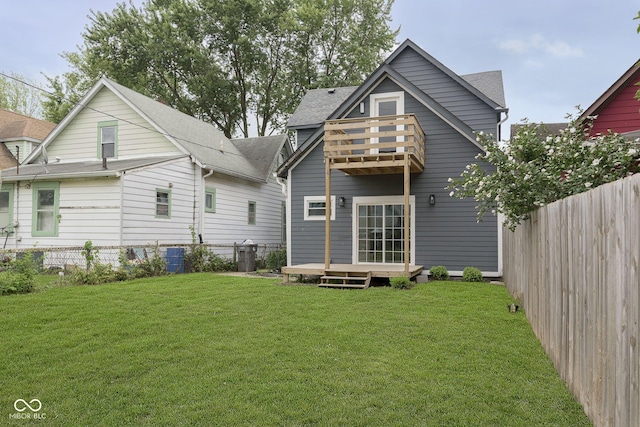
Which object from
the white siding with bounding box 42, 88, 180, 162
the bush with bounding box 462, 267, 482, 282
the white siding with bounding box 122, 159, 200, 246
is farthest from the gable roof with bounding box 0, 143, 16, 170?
the bush with bounding box 462, 267, 482, 282

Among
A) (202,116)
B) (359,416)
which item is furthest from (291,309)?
(202,116)

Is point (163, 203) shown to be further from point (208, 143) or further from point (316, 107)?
point (316, 107)

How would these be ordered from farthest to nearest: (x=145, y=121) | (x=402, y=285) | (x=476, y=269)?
(x=145, y=121)
(x=476, y=269)
(x=402, y=285)

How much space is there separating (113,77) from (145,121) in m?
13.7

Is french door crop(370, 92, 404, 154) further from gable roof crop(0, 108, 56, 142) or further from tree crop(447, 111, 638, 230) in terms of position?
gable roof crop(0, 108, 56, 142)

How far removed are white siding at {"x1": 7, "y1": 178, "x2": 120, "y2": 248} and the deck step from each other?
593 centimetres

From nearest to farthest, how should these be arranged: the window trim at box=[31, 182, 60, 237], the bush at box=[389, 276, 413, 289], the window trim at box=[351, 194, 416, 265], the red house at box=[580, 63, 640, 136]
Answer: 1. the bush at box=[389, 276, 413, 289]
2. the red house at box=[580, 63, 640, 136]
3. the window trim at box=[351, 194, 416, 265]
4. the window trim at box=[31, 182, 60, 237]

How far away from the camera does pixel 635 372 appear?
2.25 m

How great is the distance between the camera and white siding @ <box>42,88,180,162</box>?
14.3m

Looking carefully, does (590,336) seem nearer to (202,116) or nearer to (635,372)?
(635,372)

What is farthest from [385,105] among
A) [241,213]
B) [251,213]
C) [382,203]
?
[251,213]

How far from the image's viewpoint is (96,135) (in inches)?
584

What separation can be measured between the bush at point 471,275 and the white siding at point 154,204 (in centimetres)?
855

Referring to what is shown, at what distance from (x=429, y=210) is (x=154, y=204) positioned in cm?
784
